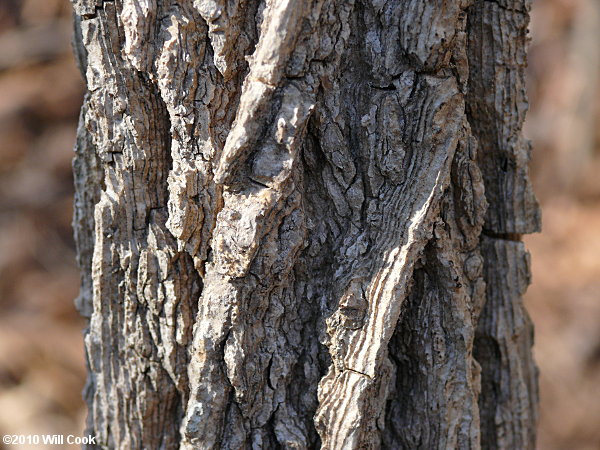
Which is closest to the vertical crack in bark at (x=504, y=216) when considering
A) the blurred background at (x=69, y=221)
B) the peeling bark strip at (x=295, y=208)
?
the peeling bark strip at (x=295, y=208)

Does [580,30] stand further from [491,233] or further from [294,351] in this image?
[294,351]

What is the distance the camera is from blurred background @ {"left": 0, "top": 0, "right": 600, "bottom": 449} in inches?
83.4

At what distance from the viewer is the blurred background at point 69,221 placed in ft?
6.95

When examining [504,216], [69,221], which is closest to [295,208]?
[504,216]

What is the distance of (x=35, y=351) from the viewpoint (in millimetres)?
2219

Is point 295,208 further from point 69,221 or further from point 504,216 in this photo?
point 69,221

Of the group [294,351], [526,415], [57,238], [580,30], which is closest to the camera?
[294,351]

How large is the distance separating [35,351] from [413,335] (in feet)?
6.03

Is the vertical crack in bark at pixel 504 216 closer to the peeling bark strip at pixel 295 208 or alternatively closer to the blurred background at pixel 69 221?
the peeling bark strip at pixel 295 208

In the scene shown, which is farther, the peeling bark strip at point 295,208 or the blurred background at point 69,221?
the blurred background at point 69,221

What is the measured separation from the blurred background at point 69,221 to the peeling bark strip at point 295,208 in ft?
4.28

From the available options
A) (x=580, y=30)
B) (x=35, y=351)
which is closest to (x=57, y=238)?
(x=35, y=351)

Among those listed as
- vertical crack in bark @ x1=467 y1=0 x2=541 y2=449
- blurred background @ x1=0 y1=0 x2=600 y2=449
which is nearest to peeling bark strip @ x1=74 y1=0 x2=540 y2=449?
vertical crack in bark @ x1=467 y1=0 x2=541 y2=449

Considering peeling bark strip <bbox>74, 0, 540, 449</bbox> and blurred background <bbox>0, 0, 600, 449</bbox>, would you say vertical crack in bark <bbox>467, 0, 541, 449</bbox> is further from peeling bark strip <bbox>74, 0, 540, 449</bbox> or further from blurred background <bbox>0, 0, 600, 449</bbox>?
blurred background <bbox>0, 0, 600, 449</bbox>
